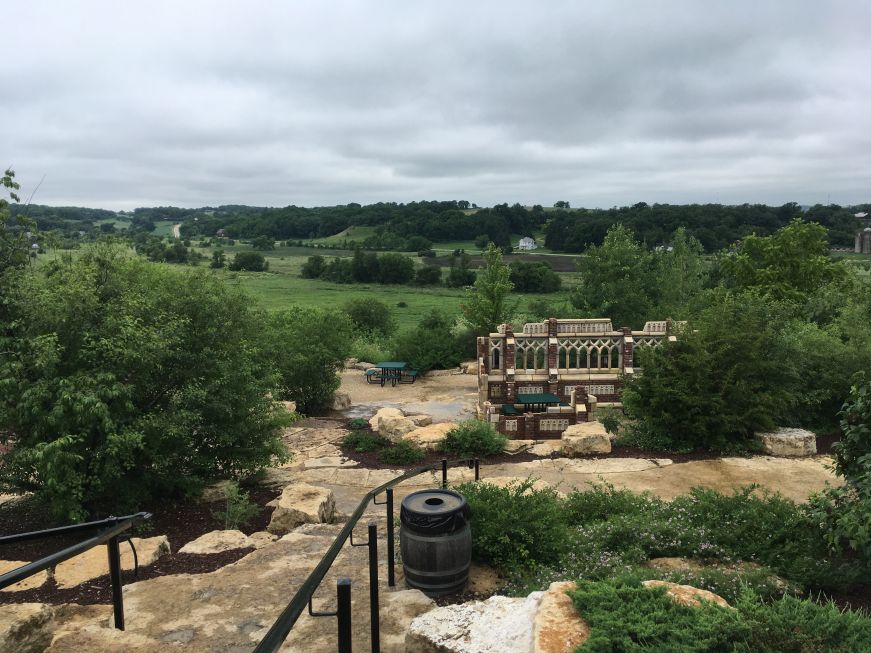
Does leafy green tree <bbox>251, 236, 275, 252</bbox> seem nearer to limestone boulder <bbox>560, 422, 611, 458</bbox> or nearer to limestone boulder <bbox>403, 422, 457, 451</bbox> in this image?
limestone boulder <bbox>403, 422, 457, 451</bbox>

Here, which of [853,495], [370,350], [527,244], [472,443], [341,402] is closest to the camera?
[853,495]

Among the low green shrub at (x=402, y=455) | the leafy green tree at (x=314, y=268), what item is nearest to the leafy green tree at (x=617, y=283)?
the low green shrub at (x=402, y=455)

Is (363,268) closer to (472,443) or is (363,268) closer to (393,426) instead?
(393,426)

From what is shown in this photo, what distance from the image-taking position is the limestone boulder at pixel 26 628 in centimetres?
412

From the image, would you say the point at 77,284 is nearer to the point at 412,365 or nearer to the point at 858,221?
the point at 412,365

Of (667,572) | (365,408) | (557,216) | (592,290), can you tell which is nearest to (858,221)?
(557,216)

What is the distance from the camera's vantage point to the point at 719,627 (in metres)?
3.56

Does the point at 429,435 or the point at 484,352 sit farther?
the point at 484,352

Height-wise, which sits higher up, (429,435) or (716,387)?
(716,387)

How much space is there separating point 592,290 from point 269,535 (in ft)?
69.8

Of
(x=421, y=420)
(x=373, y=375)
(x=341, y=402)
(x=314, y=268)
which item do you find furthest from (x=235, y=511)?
(x=314, y=268)

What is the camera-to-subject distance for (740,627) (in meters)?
3.51

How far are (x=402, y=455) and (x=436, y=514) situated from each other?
7125 millimetres

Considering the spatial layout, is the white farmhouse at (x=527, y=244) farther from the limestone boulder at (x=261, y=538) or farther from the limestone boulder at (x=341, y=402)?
the limestone boulder at (x=261, y=538)
